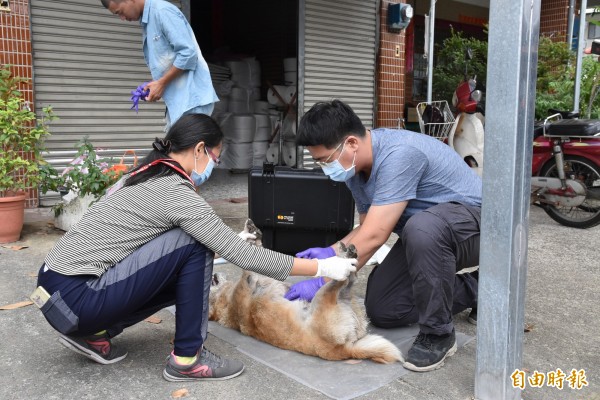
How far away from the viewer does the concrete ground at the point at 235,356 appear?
8.16 ft

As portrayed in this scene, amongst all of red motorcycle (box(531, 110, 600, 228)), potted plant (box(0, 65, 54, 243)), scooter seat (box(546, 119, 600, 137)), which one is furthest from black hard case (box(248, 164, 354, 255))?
scooter seat (box(546, 119, 600, 137))

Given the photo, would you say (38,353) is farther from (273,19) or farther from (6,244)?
(273,19)

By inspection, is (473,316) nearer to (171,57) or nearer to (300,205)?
(300,205)

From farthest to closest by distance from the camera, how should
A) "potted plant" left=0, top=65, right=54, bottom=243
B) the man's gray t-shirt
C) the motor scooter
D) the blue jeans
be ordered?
the motor scooter → "potted plant" left=0, top=65, right=54, bottom=243 → the man's gray t-shirt → the blue jeans

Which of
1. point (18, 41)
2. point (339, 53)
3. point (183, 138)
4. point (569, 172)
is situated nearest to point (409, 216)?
point (183, 138)

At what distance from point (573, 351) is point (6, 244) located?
4377mm

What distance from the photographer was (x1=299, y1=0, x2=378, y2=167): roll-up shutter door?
814 cm

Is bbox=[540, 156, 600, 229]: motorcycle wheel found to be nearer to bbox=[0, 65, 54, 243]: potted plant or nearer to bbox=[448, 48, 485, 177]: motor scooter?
bbox=[448, 48, 485, 177]: motor scooter

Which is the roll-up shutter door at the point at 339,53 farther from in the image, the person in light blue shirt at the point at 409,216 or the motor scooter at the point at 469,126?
the person in light blue shirt at the point at 409,216

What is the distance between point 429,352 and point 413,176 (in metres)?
0.88

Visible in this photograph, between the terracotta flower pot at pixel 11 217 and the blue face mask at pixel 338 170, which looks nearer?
the blue face mask at pixel 338 170

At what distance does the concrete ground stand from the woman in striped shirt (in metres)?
0.23

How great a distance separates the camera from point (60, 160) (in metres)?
5.96

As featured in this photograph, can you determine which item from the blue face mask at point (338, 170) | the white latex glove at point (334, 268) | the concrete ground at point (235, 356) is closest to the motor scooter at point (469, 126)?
the concrete ground at point (235, 356)
